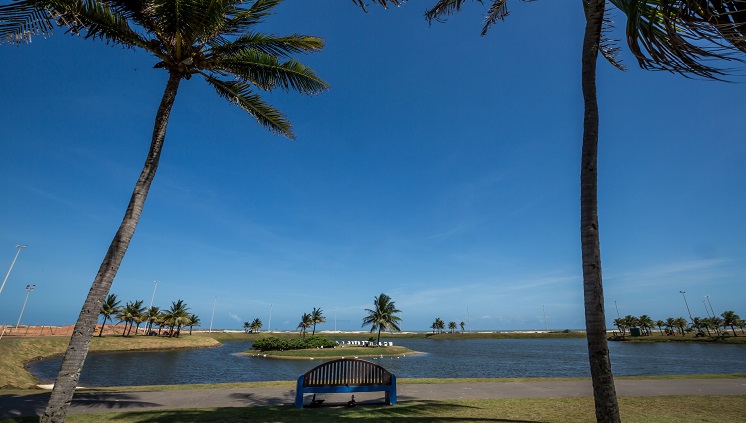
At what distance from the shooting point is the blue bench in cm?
929

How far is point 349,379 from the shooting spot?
952cm

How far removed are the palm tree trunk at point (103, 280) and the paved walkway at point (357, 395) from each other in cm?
308

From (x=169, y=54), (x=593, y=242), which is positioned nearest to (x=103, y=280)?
(x=169, y=54)

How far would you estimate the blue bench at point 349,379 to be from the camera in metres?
9.29

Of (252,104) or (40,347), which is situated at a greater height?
(252,104)

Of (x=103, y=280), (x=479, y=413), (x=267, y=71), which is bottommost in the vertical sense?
(x=479, y=413)

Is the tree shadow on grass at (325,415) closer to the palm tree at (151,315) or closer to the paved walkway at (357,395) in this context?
the paved walkway at (357,395)

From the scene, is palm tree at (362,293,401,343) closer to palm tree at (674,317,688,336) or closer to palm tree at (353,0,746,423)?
palm tree at (353,0,746,423)

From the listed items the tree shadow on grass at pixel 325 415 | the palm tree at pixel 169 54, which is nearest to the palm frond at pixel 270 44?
the palm tree at pixel 169 54

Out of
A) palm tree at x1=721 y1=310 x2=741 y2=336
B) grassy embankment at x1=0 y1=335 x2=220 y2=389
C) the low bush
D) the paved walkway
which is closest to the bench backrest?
the paved walkway

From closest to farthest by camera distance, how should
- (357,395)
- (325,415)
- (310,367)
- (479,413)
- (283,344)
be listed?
(325,415) < (479,413) < (357,395) < (310,367) < (283,344)

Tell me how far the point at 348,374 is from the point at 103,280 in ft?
20.2

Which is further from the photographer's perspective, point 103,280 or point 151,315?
point 151,315

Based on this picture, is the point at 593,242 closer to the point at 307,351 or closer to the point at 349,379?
the point at 349,379
